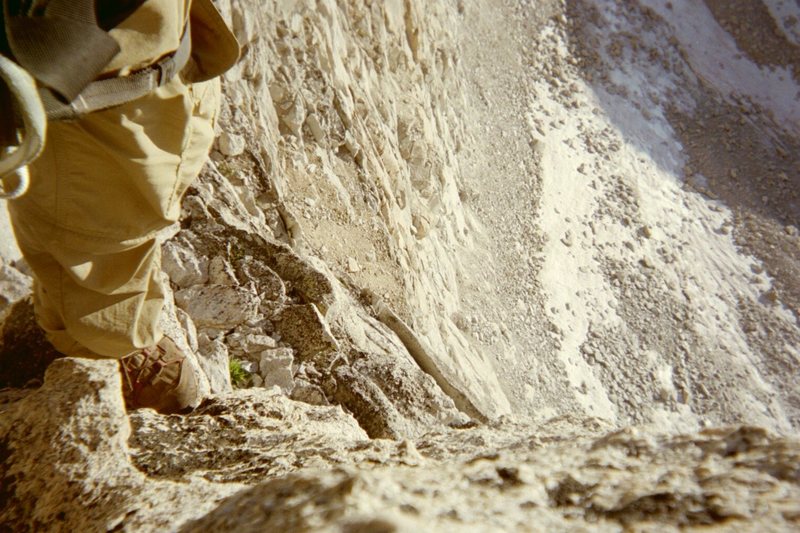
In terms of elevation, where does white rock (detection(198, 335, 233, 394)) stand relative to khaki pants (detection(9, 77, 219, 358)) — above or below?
below

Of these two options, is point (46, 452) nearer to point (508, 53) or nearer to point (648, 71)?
point (508, 53)

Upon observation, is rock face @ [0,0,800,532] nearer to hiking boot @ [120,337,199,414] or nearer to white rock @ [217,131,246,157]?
white rock @ [217,131,246,157]

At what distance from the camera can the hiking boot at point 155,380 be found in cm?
201

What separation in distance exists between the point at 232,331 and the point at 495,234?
4.80 meters

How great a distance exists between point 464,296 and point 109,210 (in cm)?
496

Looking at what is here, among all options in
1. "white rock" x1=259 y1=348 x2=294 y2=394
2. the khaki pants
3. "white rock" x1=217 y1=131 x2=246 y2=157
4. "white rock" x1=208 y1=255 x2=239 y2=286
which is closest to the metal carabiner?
the khaki pants

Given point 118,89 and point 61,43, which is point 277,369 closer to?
point 118,89

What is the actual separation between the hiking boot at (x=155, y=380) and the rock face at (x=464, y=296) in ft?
0.38

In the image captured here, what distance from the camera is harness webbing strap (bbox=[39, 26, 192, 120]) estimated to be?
3.87 ft

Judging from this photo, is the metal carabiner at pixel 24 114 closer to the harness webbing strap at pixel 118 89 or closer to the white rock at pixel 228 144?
the harness webbing strap at pixel 118 89

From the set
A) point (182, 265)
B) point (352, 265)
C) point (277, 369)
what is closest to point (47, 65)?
point (182, 265)

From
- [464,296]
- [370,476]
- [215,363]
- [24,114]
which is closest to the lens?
[370,476]

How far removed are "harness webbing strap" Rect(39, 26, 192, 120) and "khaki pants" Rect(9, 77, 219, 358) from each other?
0.09m

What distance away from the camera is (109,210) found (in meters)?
1.59
